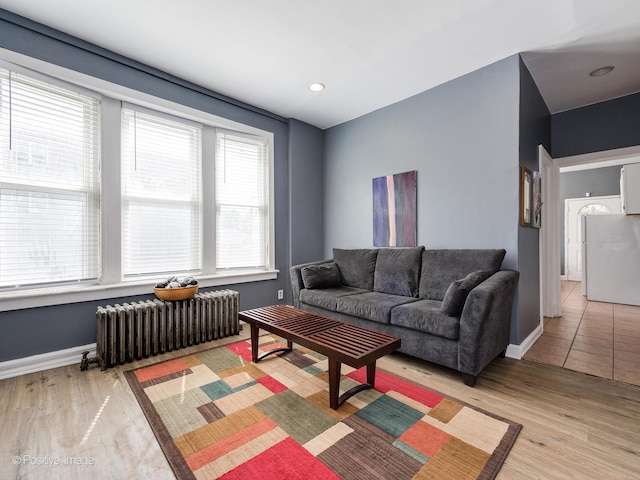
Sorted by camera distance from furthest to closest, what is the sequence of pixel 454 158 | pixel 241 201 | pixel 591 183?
pixel 591 183 < pixel 241 201 < pixel 454 158

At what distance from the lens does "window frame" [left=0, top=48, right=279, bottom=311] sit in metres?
2.32

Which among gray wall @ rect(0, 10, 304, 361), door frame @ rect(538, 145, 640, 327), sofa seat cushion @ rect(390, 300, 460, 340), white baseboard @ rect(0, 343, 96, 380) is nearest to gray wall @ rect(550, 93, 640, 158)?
door frame @ rect(538, 145, 640, 327)

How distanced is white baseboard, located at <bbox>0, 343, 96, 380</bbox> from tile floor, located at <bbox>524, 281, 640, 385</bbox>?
3967mm

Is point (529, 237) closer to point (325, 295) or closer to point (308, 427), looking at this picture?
point (325, 295)

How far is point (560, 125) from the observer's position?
3891 mm

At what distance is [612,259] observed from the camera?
4949 millimetres

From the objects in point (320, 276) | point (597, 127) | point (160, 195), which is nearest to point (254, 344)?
point (320, 276)

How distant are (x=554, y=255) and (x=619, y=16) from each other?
279 cm

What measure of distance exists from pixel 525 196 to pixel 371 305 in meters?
1.79

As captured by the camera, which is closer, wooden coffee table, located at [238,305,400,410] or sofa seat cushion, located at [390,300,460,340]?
wooden coffee table, located at [238,305,400,410]

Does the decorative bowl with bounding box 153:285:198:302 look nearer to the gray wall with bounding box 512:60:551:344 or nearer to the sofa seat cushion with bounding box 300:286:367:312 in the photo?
the sofa seat cushion with bounding box 300:286:367:312

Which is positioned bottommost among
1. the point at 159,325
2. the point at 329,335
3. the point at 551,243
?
the point at 159,325

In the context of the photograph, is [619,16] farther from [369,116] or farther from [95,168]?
[95,168]

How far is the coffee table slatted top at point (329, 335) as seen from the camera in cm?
174
